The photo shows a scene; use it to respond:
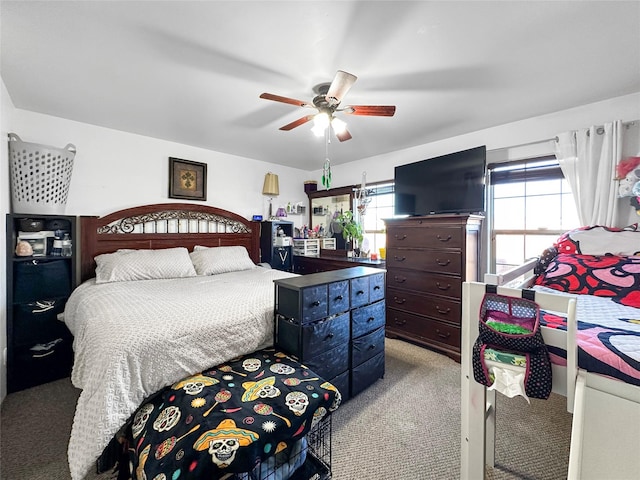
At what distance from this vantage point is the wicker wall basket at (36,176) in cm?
218

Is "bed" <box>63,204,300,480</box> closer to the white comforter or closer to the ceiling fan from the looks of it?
the white comforter

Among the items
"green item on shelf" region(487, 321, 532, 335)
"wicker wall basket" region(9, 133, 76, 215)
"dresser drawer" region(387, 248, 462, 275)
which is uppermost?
"wicker wall basket" region(9, 133, 76, 215)

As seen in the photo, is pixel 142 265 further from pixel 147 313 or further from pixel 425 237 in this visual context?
pixel 425 237

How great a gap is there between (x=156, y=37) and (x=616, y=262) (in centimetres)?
309

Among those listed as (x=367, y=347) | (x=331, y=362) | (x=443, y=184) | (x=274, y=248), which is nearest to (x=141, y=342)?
(x=331, y=362)

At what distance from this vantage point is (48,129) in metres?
2.52

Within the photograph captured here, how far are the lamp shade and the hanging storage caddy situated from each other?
11.0 ft

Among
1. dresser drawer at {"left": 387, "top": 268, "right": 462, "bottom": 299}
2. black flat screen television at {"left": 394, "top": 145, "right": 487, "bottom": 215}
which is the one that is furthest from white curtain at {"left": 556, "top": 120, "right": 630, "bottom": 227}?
dresser drawer at {"left": 387, "top": 268, "right": 462, "bottom": 299}

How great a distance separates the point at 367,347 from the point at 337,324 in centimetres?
41

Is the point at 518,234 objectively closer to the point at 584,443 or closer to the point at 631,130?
the point at 631,130

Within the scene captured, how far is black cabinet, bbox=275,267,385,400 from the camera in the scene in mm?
1673

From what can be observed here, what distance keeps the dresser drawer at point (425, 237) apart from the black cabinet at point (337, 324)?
908mm

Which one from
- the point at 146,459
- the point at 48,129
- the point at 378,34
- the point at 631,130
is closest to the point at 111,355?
the point at 146,459

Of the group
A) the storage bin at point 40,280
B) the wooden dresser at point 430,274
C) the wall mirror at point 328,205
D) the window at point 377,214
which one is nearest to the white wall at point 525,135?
the window at point 377,214
